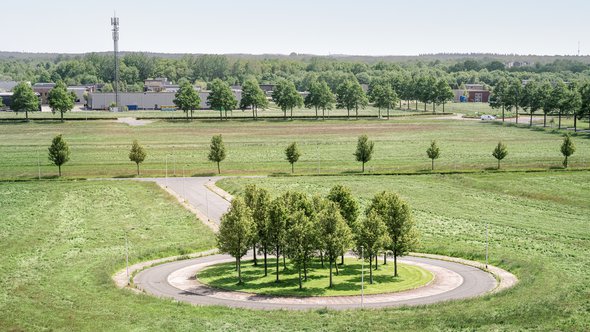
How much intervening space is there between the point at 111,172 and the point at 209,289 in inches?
2404

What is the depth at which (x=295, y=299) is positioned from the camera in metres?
52.7

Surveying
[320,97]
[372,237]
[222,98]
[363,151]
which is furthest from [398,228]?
[222,98]

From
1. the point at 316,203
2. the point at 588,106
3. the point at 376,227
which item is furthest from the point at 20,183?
the point at 588,106

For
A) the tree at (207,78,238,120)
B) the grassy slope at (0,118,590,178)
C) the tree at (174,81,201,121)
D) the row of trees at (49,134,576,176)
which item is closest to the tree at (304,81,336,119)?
the grassy slope at (0,118,590,178)

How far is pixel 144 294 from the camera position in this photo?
5278 cm

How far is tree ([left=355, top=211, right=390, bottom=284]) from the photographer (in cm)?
5684

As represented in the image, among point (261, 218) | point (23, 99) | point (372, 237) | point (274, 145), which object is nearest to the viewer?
point (372, 237)

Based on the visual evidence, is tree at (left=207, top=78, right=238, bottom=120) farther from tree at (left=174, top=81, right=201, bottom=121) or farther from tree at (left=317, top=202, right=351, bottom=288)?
tree at (left=317, top=202, right=351, bottom=288)

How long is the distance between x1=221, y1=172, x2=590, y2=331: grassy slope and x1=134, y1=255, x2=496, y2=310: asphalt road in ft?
8.89

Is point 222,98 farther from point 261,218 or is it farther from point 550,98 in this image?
point 261,218

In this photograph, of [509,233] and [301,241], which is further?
[509,233]

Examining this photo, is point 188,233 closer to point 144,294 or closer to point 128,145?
point 144,294

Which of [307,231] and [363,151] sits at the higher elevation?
[363,151]

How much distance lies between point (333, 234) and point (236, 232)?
7961 mm
